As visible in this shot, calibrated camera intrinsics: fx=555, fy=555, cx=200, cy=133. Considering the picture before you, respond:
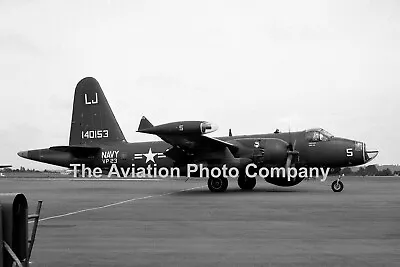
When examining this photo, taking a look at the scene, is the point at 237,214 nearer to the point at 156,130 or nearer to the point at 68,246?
the point at 68,246

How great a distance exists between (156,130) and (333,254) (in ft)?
58.5

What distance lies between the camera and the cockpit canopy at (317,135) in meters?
28.4

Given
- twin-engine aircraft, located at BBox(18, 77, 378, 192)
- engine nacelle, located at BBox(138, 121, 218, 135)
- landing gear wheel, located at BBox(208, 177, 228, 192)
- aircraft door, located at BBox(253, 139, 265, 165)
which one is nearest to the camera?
engine nacelle, located at BBox(138, 121, 218, 135)

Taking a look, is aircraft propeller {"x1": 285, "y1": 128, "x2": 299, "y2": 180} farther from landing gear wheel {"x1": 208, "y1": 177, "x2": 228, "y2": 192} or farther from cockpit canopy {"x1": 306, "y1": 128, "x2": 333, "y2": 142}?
landing gear wheel {"x1": 208, "y1": 177, "x2": 228, "y2": 192}

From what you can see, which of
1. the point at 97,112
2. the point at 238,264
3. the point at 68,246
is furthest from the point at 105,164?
the point at 238,264

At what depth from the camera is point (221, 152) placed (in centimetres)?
2830

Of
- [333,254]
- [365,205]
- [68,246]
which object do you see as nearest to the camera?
[333,254]

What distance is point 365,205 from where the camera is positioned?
18859 mm

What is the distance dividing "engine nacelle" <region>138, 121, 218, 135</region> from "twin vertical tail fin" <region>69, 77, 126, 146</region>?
7.85 m

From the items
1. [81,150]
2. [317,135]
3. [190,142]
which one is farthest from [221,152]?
[81,150]

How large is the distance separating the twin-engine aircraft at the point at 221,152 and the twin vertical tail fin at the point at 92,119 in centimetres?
48

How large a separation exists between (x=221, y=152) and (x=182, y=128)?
11.5 feet

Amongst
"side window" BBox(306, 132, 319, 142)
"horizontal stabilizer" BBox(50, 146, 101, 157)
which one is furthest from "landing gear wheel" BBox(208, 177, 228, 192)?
"horizontal stabilizer" BBox(50, 146, 101, 157)

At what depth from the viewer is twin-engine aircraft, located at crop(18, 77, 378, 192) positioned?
1076 inches
